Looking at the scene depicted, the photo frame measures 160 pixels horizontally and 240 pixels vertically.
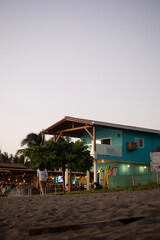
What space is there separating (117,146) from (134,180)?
7.91m

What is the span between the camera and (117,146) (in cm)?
2520

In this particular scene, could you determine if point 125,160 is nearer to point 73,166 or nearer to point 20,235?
point 73,166

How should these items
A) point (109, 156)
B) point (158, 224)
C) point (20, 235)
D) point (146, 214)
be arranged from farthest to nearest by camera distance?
point (109, 156) < point (146, 214) < point (20, 235) < point (158, 224)

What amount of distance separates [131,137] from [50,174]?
359 inches

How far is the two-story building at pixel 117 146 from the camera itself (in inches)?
963

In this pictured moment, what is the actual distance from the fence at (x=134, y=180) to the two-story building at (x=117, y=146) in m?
5.12

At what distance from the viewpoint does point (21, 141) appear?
3450 centimetres

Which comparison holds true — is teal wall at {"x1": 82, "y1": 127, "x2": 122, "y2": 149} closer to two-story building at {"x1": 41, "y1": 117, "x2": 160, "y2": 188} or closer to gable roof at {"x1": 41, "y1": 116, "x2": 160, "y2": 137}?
two-story building at {"x1": 41, "y1": 117, "x2": 160, "y2": 188}

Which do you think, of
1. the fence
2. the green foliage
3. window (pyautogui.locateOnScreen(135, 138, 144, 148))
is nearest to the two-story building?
window (pyautogui.locateOnScreen(135, 138, 144, 148))

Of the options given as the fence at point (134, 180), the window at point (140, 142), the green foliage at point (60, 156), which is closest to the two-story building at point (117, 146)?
the window at point (140, 142)

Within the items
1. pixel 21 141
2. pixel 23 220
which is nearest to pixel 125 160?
pixel 21 141

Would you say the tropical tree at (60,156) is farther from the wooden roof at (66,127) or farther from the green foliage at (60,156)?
the wooden roof at (66,127)

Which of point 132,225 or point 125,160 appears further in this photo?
point 125,160

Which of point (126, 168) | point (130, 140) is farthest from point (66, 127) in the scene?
point (126, 168)
